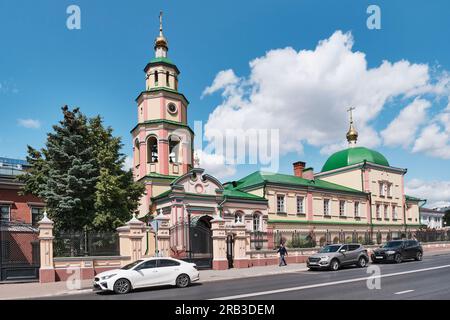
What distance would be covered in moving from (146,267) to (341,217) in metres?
33.0

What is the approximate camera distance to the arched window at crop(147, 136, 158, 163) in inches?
1420

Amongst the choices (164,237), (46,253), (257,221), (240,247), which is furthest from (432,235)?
(46,253)

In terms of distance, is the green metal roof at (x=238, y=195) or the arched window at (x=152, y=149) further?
the arched window at (x=152, y=149)

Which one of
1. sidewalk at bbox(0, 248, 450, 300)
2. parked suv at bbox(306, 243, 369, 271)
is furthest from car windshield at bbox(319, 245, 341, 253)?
sidewalk at bbox(0, 248, 450, 300)

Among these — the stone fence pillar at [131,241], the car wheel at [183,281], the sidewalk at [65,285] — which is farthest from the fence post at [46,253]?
the car wheel at [183,281]

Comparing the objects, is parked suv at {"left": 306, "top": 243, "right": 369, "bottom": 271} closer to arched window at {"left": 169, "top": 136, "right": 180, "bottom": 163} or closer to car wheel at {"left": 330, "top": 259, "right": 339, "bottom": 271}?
car wheel at {"left": 330, "top": 259, "right": 339, "bottom": 271}

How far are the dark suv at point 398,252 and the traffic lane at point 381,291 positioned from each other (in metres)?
10.4

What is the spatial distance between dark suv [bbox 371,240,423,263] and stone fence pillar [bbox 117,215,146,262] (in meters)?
15.4

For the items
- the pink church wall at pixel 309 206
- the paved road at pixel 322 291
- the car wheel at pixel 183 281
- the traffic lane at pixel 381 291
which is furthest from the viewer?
the pink church wall at pixel 309 206

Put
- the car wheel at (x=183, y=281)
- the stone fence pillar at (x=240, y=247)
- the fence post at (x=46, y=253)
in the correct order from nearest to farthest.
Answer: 1. the car wheel at (x=183, y=281)
2. the fence post at (x=46, y=253)
3. the stone fence pillar at (x=240, y=247)

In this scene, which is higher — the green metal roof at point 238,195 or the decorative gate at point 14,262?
the green metal roof at point 238,195

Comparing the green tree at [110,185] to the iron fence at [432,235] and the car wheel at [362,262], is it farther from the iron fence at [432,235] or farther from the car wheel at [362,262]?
the iron fence at [432,235]

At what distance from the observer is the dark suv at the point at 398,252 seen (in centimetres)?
2655
